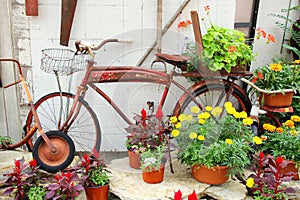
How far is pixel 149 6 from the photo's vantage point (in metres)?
3.13

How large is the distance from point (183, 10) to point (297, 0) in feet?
4.62

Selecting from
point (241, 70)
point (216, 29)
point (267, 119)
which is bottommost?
point (267, 119)

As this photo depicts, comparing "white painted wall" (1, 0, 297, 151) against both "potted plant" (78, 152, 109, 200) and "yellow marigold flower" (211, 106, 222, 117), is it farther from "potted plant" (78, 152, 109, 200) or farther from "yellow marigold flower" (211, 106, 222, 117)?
"potted plant" (78, 152, 109, 200)

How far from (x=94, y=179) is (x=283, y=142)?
5.20ft

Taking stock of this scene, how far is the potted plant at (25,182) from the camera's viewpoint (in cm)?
223

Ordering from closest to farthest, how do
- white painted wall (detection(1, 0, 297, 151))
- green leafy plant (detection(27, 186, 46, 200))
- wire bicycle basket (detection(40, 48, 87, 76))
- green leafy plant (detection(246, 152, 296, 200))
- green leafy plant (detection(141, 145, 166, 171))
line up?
green leafy plant (detection(27, 186, 46, 200)) < green leafy plant (detection(246, 152, 296, 200)) < green leafy plant (detection(141, 145, 166, 171)) < wire bicycle basket (detection(40, 48, 87, 76)) < white painted wall (detection(1, 0, 297, 151))

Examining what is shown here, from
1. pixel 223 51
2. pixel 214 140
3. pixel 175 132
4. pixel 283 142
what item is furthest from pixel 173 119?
pixel 283 142

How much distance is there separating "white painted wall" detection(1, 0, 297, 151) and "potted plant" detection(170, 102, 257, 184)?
0.75 metres

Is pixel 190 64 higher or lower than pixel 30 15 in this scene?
lower

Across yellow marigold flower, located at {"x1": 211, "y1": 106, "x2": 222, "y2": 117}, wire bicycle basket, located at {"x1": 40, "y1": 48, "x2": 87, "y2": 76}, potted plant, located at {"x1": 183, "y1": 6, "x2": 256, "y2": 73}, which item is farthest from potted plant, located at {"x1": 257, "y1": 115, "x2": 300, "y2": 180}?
wire bicycle basket, located at {"x1": 40, "y1": 48, "x2": 87, "y2": 76}

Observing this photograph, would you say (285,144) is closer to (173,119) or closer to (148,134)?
(173,119)

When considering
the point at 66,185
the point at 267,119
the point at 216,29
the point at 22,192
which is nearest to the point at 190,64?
the point at 216,29

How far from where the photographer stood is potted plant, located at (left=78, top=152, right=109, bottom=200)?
7.80 feet

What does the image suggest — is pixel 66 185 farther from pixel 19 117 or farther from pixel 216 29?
pixel 216 29
